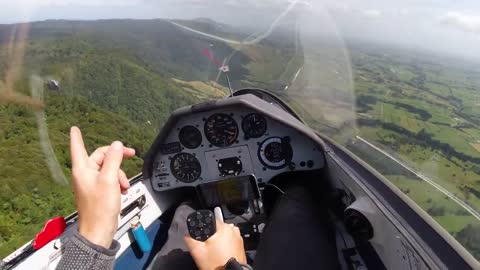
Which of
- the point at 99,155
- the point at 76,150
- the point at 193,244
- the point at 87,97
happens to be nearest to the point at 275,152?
the point at 193,244

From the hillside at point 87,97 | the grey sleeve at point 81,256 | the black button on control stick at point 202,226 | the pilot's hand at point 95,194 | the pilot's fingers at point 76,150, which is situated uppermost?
the pilot's fingers at point 76,150

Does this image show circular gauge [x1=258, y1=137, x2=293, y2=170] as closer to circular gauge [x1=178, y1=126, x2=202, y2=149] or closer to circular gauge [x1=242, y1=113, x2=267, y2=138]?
circular gauge [x1=242, y1=113, x2=267, y2=138]

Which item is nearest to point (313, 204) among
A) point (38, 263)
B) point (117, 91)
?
point (38, 263)

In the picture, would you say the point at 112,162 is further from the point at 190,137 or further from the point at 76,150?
the point at 190,137

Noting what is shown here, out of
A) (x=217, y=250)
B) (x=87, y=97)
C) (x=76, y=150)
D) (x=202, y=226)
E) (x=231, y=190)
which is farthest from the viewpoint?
(x=87, y=97)

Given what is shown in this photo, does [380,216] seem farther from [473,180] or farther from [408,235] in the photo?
[473,180]

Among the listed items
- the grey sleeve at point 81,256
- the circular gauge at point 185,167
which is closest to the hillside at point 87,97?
the circular gauge at point 185,167

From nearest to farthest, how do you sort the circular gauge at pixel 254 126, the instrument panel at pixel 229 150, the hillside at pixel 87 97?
the instrument panel at pixel 229 150
the circular gauge at pixel 254 126
the hillside at pixel 87 97

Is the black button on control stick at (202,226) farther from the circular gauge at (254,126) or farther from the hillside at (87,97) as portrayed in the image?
the hillside at (87,97)
